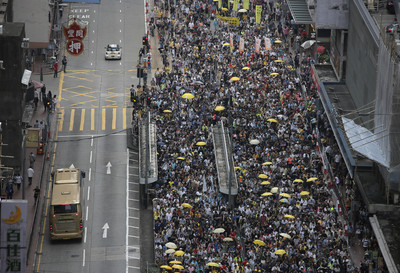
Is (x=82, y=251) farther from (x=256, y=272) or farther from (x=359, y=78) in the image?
(x=359, y=78)

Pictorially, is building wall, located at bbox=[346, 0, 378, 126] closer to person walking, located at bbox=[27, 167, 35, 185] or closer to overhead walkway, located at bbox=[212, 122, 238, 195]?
overhead walkway, located at bbox=[212, 122, 238, 195]

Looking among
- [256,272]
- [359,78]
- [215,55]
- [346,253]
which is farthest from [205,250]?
[215,55]

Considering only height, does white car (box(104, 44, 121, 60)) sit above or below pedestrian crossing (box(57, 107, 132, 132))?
above

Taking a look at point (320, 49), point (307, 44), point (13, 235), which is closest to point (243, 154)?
point (320, 49)

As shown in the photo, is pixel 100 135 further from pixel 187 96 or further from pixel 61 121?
pixel 187 96

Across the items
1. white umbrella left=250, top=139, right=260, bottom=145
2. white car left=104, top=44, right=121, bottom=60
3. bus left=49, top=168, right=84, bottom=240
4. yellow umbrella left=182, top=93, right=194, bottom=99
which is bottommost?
bus left=49, top=168, right=84, bottom=240

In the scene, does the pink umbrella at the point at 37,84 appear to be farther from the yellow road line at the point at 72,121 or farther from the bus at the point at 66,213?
the bus at the point at 66,213

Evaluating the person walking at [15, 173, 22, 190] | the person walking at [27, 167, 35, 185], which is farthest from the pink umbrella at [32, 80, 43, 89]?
the person walking at [15, 173, 22, 190]
